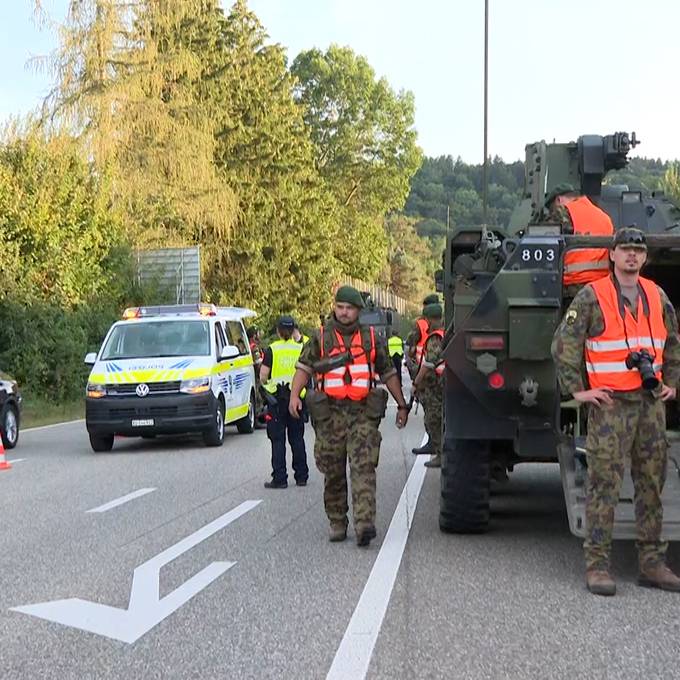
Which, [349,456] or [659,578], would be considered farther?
[349,456]

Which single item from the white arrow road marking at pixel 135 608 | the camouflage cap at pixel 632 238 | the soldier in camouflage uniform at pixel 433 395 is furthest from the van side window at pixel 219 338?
the camouflage cap at pixel 632 238

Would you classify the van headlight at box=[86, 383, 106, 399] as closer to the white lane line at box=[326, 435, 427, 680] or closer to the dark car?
the dark car

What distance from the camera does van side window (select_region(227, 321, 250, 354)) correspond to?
1878cm

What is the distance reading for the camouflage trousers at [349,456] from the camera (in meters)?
8.36

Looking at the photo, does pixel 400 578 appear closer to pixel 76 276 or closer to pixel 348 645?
pixel 348 645

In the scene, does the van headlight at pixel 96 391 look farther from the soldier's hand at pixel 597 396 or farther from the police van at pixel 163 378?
the soldier's hand at pixel 597 396

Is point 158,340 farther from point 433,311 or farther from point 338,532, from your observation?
point 338,532

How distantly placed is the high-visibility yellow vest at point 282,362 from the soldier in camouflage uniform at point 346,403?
3.68m

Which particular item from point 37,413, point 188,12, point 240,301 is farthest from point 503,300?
point 240,301

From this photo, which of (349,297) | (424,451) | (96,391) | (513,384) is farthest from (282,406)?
(96,391)

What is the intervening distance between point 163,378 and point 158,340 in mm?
1174

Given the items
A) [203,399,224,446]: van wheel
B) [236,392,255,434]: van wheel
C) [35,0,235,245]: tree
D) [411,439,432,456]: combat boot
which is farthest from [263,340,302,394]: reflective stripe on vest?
[35,0,235,245]: tree

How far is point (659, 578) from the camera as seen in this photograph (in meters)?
6.74

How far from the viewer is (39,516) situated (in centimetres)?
1024
